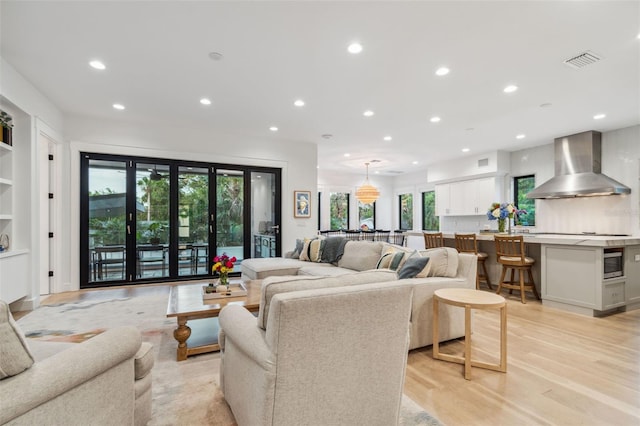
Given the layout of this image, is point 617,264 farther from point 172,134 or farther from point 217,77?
point 172,134

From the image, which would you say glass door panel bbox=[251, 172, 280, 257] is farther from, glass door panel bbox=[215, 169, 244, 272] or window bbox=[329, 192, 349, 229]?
window bbox=[329, 192, 349, 229]

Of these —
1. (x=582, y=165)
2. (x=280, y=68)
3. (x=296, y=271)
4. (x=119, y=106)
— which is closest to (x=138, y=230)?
(x=119, y=106)

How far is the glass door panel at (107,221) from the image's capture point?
5.25 meters

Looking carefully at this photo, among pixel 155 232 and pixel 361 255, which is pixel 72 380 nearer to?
pixel 361 255

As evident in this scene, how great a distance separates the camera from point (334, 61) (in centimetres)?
330

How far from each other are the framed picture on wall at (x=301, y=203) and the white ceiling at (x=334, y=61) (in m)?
1.64

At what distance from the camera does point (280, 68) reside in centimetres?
347

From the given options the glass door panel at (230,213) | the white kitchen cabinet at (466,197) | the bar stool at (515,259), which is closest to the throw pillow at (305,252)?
the glass door panel at (230,213)

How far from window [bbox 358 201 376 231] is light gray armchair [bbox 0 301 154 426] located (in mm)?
9331

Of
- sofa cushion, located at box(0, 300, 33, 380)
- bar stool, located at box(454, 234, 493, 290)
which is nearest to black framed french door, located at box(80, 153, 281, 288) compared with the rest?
bar stool, located at box(454, 234, 493, 290)

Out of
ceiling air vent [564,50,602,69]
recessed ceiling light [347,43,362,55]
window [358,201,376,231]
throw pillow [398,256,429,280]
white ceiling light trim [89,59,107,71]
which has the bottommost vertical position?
throw pillow [398,256,429,280]

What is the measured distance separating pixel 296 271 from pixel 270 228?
2.14 meters

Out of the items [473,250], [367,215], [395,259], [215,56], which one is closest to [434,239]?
[473,250]

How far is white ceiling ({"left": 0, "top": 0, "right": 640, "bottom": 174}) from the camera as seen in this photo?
8.35 feet
